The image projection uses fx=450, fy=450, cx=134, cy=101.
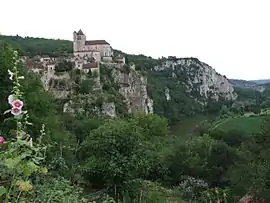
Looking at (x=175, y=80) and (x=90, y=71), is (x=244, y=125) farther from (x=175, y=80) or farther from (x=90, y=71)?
(x=175, y=80)

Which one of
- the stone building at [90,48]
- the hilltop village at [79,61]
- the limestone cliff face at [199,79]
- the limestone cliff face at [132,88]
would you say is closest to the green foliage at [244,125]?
the limestone cliff face at [132,88]

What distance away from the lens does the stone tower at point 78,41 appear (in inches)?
3369

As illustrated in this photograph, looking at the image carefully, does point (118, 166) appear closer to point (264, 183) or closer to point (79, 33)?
point (264, 183)

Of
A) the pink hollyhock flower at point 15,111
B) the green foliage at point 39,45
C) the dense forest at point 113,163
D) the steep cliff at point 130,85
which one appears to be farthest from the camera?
the green foliage at point 39,45

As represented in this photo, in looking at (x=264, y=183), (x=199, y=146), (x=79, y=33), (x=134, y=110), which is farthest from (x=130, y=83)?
(x=264, y=183)

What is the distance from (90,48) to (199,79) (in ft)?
254

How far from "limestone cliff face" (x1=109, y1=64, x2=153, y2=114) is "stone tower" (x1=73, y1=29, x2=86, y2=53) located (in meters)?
12.4

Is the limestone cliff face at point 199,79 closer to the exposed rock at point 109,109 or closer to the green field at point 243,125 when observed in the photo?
the green field at point 243,125

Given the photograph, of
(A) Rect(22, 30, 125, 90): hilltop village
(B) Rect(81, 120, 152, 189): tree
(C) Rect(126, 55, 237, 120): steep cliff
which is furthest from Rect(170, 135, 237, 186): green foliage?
(C) Rect(126, 55, 237, 120): steep cliff

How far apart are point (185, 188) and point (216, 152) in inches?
298

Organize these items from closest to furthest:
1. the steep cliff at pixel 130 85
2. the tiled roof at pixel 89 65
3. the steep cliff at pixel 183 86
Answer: the tiled roof at pixel 89 65 < the steep cliff at pixel 130 85 < the steep cliff at pixel 183 86

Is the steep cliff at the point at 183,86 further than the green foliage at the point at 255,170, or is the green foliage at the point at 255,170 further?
the steep cliff at the point at 183,86

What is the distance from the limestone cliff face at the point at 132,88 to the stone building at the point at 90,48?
6590mm

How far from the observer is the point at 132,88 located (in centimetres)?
7650
